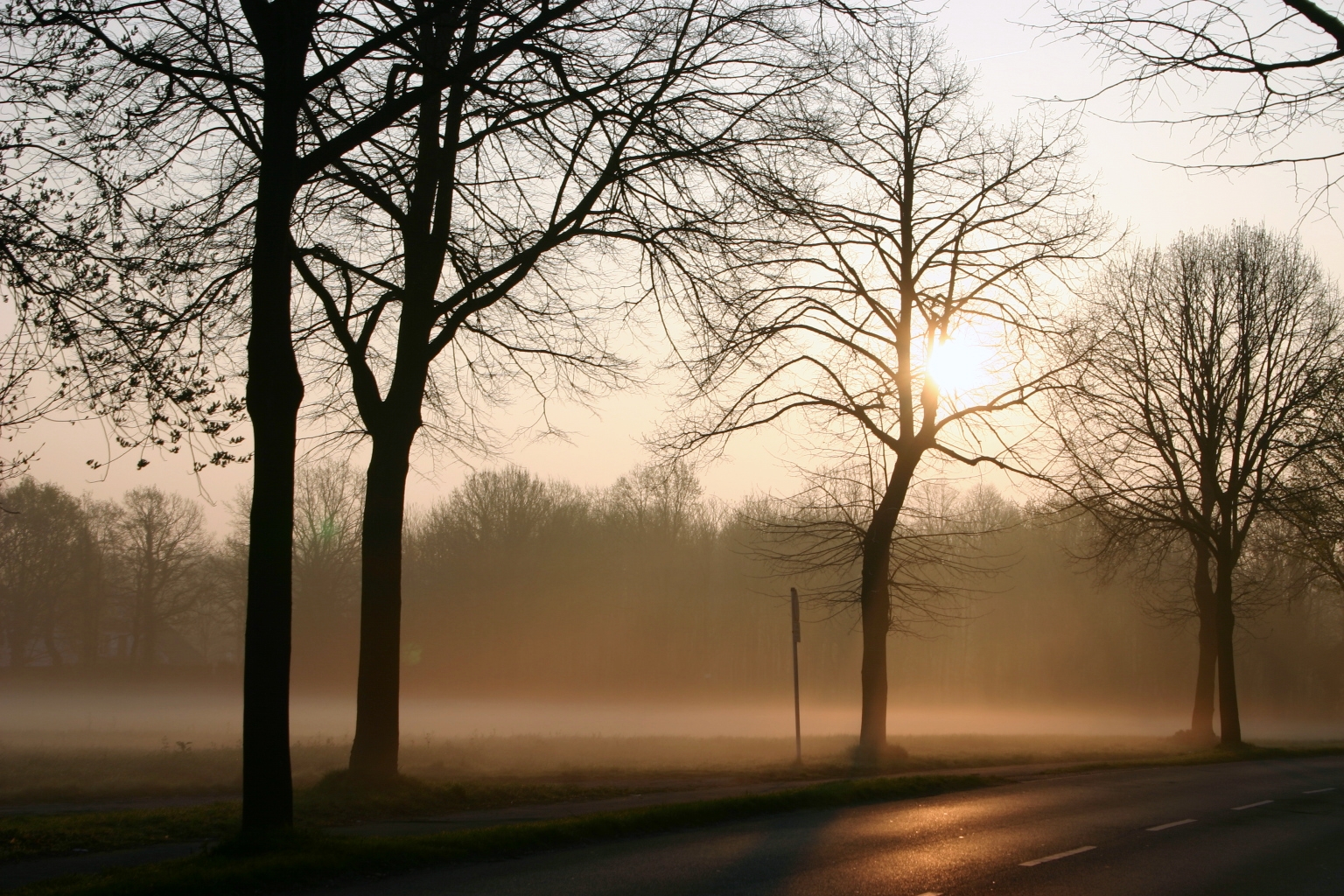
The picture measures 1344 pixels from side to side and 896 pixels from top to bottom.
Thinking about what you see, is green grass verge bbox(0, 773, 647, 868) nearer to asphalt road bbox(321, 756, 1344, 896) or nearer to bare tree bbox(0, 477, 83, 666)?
asphalt road bbox(321, 756, 1344, 896)

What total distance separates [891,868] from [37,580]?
72.9 m

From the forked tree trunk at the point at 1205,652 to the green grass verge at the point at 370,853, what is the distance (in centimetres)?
2127

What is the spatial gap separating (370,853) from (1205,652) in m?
27.9

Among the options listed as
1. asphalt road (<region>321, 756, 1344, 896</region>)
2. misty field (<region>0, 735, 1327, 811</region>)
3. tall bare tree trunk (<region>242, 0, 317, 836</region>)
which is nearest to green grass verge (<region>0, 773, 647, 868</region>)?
misty field (<region>0, 735, 1327, 811</region>)

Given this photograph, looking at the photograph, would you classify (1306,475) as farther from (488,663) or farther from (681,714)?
(488,663)

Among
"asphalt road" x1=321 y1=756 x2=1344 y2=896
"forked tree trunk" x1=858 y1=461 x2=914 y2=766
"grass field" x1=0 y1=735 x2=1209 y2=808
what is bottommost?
"grass field" x1=0 y1=735 x2=1209 y2=808

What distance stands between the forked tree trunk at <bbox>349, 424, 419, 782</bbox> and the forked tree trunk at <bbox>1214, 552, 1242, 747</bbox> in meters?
21.9

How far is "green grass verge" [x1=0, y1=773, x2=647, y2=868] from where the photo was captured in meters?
8.63

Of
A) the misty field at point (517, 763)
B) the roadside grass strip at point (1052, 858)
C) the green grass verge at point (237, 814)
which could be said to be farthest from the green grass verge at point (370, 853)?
the roadside grass strip at point (1052, 858)

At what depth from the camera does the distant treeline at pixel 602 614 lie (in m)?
65.1

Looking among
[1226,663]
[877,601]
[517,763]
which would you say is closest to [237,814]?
[517,763]

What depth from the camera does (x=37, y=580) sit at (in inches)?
2645

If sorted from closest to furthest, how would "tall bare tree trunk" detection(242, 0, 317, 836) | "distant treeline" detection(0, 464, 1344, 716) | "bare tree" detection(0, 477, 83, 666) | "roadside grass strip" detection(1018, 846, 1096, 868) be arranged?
"tall bare tree trunk" detection(242, 0, 317, 836), "roadside grass strip" detection(1018, 846, 1096, 868), "bare tree" detection(0, 477, 83, 666), "distant treeline" detection(0, 464, 1344, 716)

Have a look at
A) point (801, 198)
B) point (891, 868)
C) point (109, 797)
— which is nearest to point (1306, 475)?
point (801, 198)
